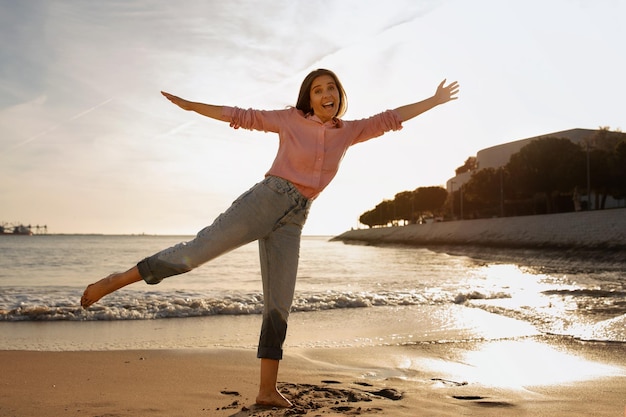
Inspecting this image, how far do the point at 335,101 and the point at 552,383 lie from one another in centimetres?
244

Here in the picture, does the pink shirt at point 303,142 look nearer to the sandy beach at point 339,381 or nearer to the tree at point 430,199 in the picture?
the sandy beach at point 339,381

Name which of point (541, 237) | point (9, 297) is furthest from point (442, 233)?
point (9, 297)

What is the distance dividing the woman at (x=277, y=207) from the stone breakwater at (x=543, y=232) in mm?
32807

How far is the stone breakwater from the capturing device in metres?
36.4

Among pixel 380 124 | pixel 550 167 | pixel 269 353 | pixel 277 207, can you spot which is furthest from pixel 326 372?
pixel 550 167

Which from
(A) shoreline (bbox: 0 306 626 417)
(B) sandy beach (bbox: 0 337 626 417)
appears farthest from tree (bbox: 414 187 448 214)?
(B) sandy beach (bbox: 0 337 626 417)

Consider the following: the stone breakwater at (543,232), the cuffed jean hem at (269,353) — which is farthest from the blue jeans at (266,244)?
the stone breakwater at (543,232)

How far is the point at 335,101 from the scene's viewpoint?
361cm

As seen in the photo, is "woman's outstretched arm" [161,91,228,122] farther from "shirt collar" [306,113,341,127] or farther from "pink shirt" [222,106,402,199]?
"shirt collar" [306,113,341,127]

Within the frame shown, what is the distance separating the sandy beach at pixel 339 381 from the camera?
3.25 m

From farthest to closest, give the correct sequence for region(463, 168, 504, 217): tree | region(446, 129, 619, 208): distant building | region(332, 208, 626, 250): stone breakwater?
region(446, 129, 619, 208): distant building
region(463, 168, 504, 217): tree
region(332, 208, 626, 250): stone breakwater

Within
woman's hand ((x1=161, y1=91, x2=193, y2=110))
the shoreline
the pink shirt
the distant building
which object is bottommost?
the shoreline

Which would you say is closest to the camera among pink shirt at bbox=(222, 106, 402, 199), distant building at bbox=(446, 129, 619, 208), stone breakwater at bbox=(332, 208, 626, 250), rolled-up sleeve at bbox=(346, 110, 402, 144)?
pink shirt at bbox=(222, 106, 402, 199)

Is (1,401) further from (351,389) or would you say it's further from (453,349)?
(453,349)
